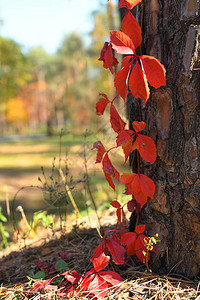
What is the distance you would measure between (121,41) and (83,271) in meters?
1.01

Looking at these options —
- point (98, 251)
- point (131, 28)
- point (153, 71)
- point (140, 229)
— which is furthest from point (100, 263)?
point (131, 28)

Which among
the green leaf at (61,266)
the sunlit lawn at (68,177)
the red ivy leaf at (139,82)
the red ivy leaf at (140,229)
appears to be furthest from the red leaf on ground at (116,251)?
the red ivy leaf at (139,82)

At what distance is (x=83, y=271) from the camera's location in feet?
4.17

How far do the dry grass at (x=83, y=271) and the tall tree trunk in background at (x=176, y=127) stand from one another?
0.09m

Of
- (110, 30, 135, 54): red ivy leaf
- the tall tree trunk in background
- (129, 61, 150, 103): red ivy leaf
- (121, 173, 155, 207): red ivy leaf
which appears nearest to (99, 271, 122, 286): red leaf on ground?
the tall tree trunk in background

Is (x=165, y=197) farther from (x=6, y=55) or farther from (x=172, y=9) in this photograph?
Answer: (x=6, y=55)

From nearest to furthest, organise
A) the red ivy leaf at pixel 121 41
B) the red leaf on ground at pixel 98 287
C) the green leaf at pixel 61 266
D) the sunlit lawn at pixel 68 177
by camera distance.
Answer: the red ivy leaf at pixel 121 41 < the red leaf on ground at pixel 98 287 < the green leaf at pixel 61 266 < the sunlit lawn at pixel 68 177

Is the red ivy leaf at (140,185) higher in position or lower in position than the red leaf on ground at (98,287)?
higher

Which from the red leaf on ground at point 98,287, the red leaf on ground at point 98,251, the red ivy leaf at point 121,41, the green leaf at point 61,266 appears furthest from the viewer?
the green leaf at point 61,266

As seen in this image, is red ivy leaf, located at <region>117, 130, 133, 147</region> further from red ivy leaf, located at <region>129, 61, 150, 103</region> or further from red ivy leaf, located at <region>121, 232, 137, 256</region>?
red ivy leaf, located at <region>121, 232, 137, 256</region>

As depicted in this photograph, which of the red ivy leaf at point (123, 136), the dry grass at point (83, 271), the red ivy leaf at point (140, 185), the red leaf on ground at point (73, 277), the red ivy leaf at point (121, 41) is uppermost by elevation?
the red ivy leaf at point (121, 41)

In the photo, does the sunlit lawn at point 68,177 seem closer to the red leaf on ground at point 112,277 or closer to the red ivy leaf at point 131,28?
the red leaf on ground at point 112,277

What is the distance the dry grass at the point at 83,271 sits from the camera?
1.04m

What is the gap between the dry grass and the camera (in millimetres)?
1045
